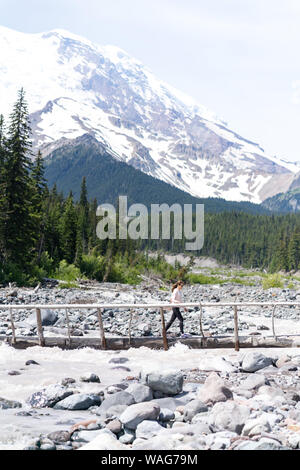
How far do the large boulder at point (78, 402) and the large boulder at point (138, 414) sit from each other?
4.33 ft

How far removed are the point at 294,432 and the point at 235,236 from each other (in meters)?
164

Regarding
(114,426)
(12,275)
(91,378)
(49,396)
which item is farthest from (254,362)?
(12,275)

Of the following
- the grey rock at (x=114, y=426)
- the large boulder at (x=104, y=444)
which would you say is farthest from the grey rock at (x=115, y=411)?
the large boulder at (x=104, y=444)

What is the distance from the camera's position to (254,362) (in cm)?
1200

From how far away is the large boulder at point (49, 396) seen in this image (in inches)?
354

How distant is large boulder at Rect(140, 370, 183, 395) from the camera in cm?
930

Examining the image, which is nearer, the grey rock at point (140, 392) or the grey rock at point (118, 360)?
the grey rock at point (140, 392)

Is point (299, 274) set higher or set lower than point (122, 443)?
lower

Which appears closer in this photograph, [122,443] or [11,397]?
[122,443]

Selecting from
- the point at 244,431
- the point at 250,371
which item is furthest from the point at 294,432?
the point at 250,371

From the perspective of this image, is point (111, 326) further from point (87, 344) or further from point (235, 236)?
point (235, 236)

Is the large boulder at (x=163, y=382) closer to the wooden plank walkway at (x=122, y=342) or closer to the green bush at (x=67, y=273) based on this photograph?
the wooden plank walkway at (x=122, y=342)
